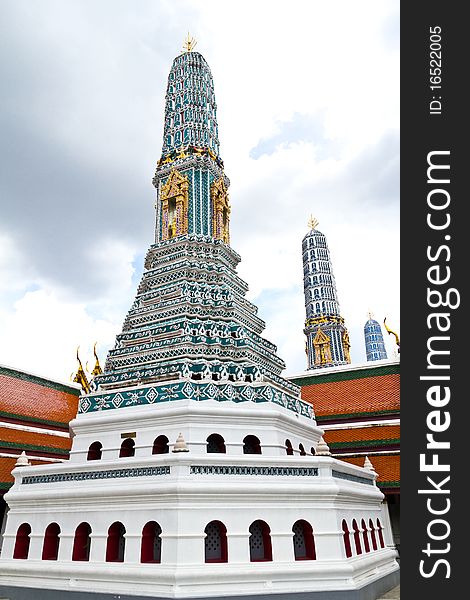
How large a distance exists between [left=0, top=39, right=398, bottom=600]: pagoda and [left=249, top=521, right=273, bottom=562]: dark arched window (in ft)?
0.12

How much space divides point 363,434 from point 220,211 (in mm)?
12072

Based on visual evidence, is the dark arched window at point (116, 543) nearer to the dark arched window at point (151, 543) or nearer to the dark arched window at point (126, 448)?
the dark arched window at point (151, 543)

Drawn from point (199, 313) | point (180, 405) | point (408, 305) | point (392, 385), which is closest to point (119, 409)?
point (180, 405)

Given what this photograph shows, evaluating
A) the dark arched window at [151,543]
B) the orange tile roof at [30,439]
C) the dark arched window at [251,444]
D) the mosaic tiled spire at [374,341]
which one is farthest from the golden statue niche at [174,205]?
the mosaic tiled spire at [374,341]

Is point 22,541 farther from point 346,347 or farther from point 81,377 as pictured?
point 346,347

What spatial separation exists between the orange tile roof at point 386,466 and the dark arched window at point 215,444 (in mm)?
8358

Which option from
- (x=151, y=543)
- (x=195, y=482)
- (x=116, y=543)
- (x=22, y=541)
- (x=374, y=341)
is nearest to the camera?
(x=195, y=482)

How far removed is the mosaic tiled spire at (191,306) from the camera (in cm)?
1667

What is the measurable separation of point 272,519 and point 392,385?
1194 cm

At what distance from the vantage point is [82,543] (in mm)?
13656

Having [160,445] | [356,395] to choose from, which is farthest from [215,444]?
[356,395]

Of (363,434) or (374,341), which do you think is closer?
(363,434)

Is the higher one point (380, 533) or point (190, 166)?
point (190, 166)

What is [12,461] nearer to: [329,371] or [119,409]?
[119,409]
